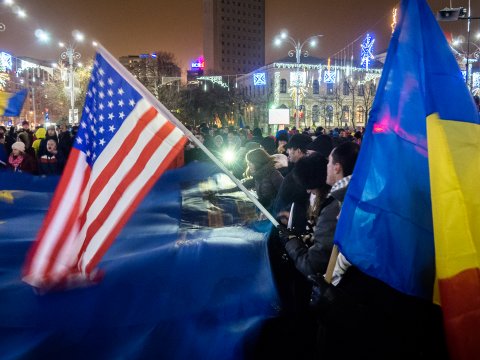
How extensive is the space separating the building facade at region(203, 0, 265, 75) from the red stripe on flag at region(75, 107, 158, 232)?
5442 inches

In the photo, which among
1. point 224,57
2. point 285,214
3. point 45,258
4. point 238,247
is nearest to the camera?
point 45,258

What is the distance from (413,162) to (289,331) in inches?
60.0

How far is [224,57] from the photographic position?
144m

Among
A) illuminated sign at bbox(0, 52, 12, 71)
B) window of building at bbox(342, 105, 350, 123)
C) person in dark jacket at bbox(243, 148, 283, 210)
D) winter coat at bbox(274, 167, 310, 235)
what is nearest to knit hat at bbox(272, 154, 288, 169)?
person in dark jacket at bbox(243, 148, 283, 210)

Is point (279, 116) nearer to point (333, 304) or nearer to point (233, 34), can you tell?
point (333, 304)

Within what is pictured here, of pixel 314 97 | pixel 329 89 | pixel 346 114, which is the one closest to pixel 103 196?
pixel 346 114

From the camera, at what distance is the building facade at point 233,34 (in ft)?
470

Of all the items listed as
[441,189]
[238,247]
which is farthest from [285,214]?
[441,189]

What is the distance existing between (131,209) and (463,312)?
203 centimetres

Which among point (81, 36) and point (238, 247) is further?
point (81, 36)

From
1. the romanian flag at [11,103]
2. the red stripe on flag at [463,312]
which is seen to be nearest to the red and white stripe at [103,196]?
the red stripe on flag at [463,312]

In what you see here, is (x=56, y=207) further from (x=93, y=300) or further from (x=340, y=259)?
(x=340, y=259)

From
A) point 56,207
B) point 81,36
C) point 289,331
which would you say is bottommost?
point 289,331

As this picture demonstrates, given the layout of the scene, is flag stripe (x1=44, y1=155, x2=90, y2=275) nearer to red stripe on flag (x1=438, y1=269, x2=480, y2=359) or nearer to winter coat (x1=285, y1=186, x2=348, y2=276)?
winter coat (x1=285, y1=186, x2=348, y2=276)
